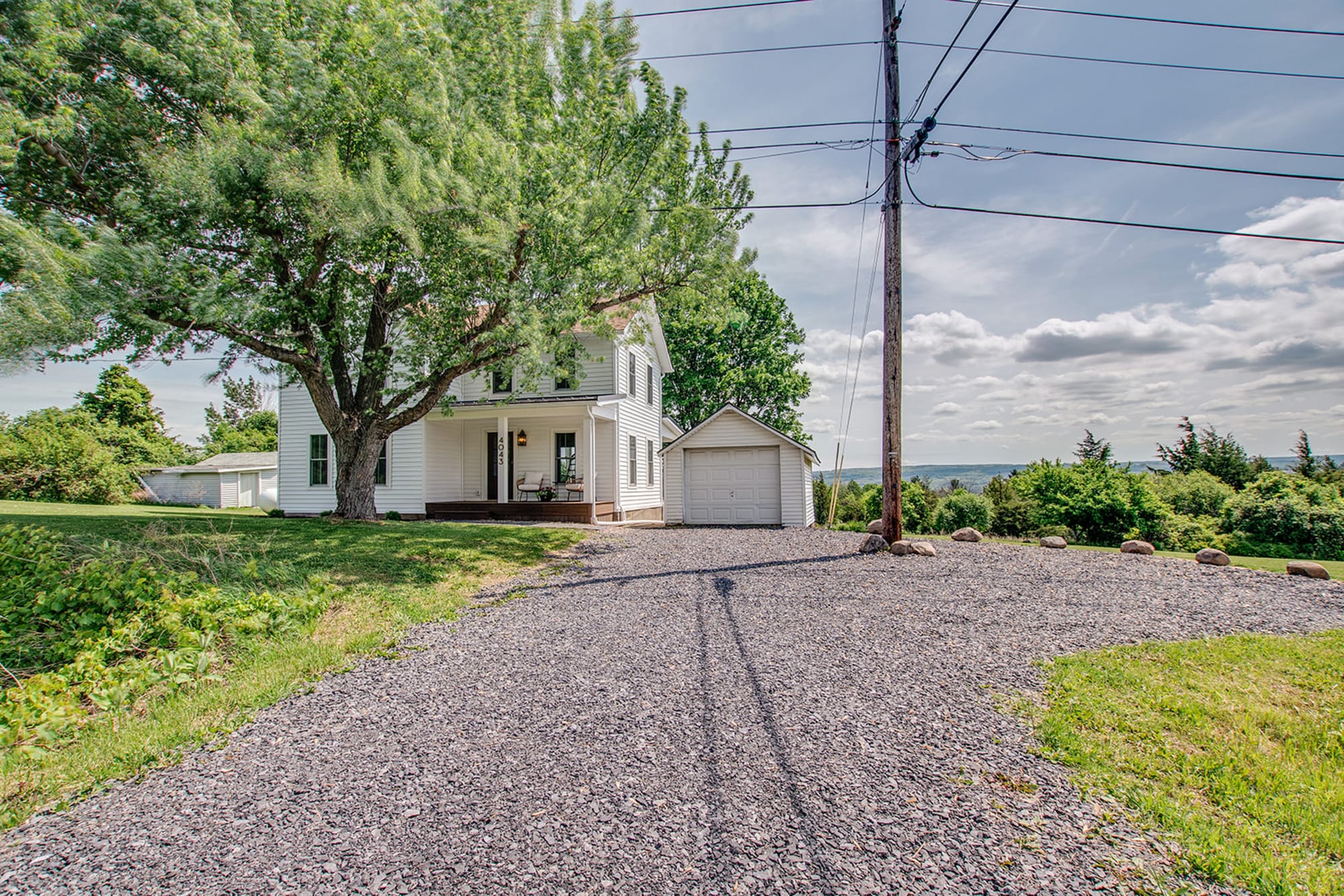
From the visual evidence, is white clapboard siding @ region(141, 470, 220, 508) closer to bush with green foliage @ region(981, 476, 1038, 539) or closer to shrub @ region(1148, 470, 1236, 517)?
bush with green foliage @ region(981, 476, 1038, 539)

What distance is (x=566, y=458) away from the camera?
17.7 meters

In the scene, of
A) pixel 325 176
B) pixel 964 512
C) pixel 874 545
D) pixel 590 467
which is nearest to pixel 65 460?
pixel 590 467

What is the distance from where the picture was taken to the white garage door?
664 inches

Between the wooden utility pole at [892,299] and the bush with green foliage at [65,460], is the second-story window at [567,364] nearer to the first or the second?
the wooden utility pole at [892,299]

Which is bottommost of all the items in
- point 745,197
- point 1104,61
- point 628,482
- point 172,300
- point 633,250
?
point 628,482

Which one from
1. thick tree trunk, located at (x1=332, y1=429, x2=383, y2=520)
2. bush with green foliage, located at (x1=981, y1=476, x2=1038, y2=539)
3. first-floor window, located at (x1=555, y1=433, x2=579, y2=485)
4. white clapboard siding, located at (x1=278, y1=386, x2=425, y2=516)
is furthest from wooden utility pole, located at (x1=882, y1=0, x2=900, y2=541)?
white clapboard siding, located at (x1=278, y1=386, x2=425, y2=516)

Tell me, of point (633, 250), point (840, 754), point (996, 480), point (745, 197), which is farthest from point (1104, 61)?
point (996, 480)

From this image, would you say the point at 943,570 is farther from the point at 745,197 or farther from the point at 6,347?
the point at 6,347

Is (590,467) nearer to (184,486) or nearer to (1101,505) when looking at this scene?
(1101,505)

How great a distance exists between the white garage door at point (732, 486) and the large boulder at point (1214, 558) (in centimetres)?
918

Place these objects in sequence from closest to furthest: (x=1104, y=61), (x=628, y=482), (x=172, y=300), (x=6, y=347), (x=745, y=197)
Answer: (x=6, y=347) → (x=172, y=300) → (x=1104, y=61) → (x=745, y=197) → (x=628, y=482)

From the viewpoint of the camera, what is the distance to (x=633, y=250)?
31.4ft

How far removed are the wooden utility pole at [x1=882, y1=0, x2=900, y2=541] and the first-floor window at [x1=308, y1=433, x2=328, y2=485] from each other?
15731mm

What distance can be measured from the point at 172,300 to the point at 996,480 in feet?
66.9
